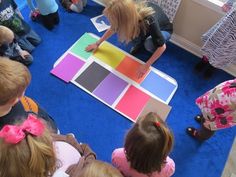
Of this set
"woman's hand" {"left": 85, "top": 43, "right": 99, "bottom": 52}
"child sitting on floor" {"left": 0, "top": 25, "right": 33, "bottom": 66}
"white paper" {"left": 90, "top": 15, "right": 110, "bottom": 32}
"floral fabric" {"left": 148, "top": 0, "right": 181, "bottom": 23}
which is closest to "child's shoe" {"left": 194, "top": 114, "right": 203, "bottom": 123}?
"floral fabric" {"left": 148, "top": 0, "right": 181, "bottom": 23}

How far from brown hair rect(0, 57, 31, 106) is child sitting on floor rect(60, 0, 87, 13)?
1.12m

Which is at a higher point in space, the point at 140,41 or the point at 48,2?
the point at 48,2

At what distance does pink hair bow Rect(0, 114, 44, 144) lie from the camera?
2.66 feet

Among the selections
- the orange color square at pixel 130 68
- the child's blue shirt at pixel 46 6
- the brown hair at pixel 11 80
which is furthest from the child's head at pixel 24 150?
the child's blue shirt at pixel 46 6

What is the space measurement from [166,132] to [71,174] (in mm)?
371

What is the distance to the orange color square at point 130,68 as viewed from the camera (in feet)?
5.97

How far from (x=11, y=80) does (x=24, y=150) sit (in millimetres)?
346

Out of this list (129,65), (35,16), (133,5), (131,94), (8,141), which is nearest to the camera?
(8,141)

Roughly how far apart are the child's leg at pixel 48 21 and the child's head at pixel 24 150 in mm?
1285

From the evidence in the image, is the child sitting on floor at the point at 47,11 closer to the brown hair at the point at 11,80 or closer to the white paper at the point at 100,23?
the white paper at the point at 100,23

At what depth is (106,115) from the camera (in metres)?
1.69

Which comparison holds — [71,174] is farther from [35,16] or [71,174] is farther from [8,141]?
[35,16]

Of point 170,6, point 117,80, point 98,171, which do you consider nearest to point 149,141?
point 98,171

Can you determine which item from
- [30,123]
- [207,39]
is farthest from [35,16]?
[30,123]
